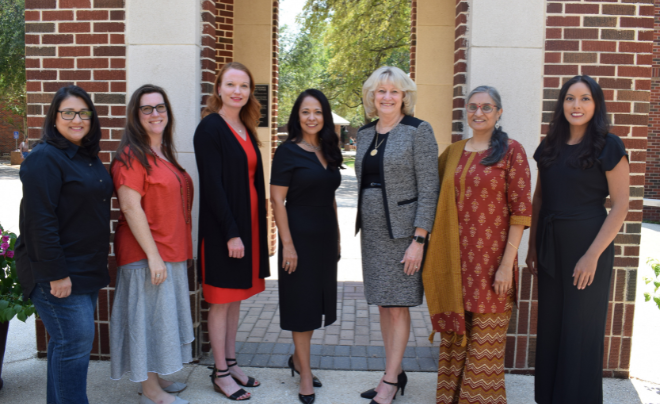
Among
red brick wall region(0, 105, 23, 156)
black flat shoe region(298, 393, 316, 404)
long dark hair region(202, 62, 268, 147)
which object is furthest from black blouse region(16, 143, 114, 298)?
red brick wall region(0, 105, 23, 156)

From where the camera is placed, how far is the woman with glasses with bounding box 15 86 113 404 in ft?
7.95

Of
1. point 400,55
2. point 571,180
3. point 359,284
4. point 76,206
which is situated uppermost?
point 400,55

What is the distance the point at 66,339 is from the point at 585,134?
117 inches

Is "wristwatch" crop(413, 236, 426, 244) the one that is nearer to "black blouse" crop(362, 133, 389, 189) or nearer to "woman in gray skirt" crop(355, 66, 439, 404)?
"woman in gray skirt" crop(355, 66, 439, 404)

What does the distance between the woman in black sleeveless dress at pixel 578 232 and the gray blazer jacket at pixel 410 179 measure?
642mm

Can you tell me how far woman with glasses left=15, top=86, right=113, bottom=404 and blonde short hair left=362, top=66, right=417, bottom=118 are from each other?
160 cm

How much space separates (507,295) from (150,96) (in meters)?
2.40

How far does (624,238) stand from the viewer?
11.6 feet

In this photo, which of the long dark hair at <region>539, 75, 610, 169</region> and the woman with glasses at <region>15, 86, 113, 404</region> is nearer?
the woman with glasses at <region>15, 86, 113, 404</region>

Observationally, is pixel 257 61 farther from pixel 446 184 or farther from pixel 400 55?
pixel 400 55

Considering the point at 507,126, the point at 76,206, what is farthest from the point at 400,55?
the point at 76,206

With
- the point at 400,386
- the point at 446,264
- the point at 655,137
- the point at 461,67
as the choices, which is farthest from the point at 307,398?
the point at 655,137

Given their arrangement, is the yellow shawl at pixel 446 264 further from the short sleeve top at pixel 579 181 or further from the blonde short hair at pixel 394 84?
the short sleeve top at pixel 579 181

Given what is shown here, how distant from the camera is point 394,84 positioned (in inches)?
120
